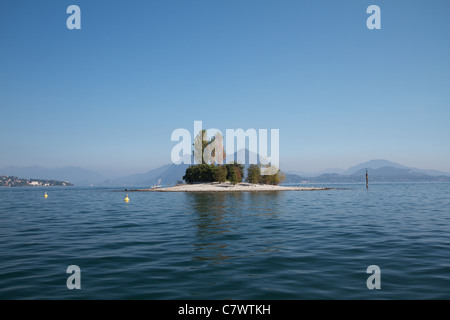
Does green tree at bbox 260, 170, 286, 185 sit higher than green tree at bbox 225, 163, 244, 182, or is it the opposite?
green tree at bbox 225, 163, 244, 182

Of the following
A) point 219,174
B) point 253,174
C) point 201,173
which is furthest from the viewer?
point 253,174

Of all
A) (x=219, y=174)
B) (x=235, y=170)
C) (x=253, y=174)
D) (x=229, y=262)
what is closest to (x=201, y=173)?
(x=219, y=174)

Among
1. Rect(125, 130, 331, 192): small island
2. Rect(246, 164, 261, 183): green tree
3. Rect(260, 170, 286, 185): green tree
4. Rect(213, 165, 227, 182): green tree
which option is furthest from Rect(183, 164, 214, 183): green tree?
Rect(260, 170, 286, 185): green tree

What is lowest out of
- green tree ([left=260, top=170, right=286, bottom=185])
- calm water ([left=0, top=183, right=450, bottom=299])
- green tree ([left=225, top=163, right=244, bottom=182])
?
green tree ([left=260, top=170, right=286, bottom=185])

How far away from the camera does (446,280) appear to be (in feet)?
37.7

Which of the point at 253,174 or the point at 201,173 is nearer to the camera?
the point at 201,173

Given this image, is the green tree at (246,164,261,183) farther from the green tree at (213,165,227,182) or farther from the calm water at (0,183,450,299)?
the calm water at (0,183,450,299)

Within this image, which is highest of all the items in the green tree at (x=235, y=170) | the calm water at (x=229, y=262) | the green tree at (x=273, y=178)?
the green tree at (x=235, y=170)

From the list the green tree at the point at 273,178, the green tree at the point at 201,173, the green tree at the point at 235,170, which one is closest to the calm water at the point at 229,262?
the green tree at the point at 235,170

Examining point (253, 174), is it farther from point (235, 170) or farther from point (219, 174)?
point (219, 174)

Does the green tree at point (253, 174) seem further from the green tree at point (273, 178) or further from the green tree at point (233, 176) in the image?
the green tree at point (233, 176)

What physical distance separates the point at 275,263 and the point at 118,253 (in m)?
8.34
